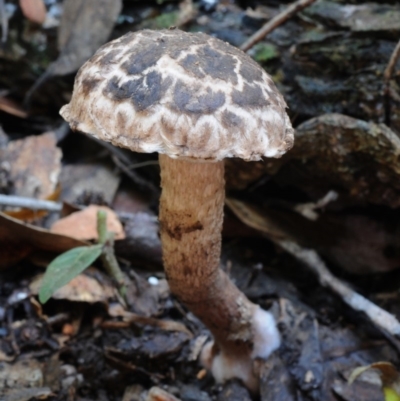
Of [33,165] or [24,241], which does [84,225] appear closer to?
[24,241]

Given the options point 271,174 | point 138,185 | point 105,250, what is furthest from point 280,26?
point 105,250

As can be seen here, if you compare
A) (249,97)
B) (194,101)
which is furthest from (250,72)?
(194,101)

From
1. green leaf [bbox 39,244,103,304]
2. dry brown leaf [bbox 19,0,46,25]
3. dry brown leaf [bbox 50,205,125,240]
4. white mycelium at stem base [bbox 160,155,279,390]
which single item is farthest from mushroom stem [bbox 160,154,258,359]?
dry brown leaf [bbox 19,0,46,25]

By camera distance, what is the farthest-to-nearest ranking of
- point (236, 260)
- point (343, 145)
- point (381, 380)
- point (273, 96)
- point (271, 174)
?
1. point (236, 260)
2. point (271, 174)
3. point (343, 145)
4. point (381, 380)
5. point (273, 96)

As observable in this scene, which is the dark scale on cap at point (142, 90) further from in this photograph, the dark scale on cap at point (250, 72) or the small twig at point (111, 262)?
the small twig at point (111, 262)

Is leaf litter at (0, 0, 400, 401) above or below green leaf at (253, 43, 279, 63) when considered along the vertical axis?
below

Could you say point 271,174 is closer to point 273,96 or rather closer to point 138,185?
point 138,185

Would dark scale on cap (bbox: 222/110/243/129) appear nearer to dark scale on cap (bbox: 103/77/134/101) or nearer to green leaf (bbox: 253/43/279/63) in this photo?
dark scale on cap (bbox: 103/77/134/101)

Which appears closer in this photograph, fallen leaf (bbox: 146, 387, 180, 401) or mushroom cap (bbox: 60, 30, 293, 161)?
mushroom cap (bbox: 60, 30, 293, 161)
